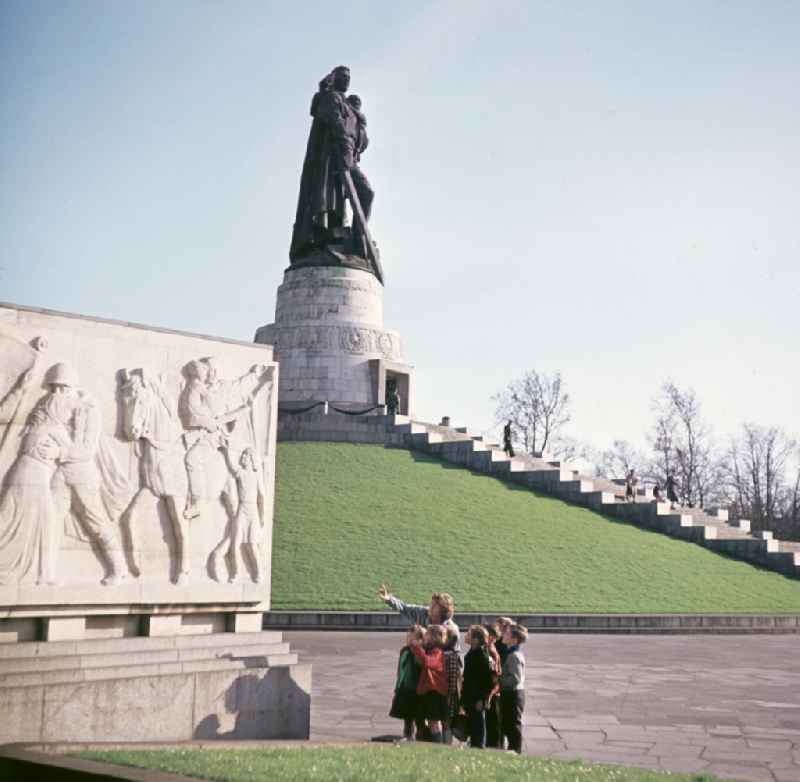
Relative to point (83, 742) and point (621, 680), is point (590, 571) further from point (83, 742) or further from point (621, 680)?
point (83, 742)

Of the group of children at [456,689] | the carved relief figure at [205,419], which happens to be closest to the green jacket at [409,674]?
the group of children at [456,689]

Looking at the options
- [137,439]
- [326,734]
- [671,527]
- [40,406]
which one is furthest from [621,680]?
[671,527]

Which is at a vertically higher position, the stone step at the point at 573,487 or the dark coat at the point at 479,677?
the stone step at the point at 573,487

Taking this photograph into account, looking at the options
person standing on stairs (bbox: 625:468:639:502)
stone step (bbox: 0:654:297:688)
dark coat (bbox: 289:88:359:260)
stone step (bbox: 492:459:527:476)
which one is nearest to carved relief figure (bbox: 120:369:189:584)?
stone step (bbox: 0:654:297:688)

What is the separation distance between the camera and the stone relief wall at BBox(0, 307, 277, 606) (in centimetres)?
768

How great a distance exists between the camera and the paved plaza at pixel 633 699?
27.1 feet

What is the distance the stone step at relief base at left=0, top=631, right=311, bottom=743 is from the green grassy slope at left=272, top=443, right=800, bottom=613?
31.7 ft

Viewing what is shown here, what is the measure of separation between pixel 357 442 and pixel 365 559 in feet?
34.8

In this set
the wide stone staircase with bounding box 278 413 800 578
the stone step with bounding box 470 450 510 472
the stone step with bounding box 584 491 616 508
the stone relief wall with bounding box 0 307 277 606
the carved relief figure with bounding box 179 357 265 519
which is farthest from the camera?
the stone step with bounding box 470 450 510 472

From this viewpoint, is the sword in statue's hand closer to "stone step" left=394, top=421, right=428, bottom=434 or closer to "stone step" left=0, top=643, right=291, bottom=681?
"stone step" left=394, top=421, right=428, bottom=434

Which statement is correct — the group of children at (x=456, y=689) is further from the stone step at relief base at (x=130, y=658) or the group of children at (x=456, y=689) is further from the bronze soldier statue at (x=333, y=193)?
the bronze soldier statue at (x=333, y=193)

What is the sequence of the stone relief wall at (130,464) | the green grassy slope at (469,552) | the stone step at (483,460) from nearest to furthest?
the stone relief wall at (130,464), the green grassy slope at (469,552), the stone step at (483,460)

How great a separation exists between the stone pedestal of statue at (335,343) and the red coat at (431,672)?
24702mm

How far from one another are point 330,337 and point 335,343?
0.29m
